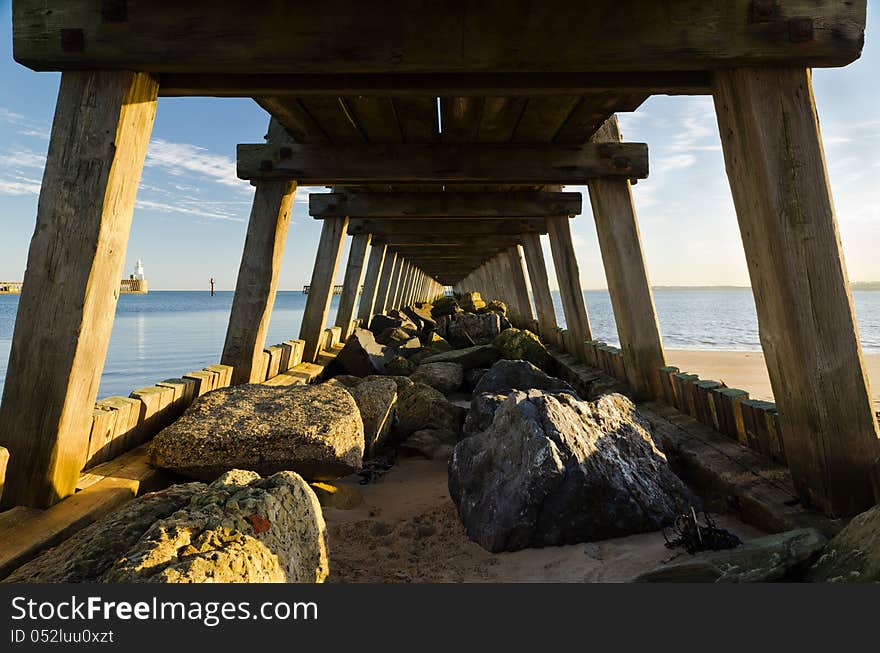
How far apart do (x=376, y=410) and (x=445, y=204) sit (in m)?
5.70

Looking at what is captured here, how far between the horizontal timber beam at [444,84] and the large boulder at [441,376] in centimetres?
545

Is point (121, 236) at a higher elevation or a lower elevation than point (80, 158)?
lower

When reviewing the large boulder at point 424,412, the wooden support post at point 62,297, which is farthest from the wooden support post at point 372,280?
the wooden support post at point 62,297

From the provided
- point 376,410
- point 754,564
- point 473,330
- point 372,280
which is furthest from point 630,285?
point 372,280

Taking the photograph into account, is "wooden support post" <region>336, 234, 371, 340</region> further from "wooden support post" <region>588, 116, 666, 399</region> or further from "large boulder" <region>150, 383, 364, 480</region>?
"large boulder" <region>150, 383, 364, 480</region>

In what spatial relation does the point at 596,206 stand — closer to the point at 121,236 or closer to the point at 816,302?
the point at 816,302

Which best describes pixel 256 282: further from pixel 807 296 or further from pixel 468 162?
pixel 807 296

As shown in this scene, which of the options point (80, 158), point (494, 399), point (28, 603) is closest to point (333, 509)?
point (494, 399)

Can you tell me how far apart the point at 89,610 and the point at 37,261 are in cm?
215

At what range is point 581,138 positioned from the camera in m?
6.98

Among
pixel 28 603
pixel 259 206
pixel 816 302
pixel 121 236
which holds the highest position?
pixel 259 206

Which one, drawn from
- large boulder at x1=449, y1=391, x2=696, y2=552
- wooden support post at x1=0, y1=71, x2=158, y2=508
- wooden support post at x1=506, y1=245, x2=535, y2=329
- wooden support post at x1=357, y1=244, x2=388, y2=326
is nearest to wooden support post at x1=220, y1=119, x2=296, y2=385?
wooden support post at x1=0, y1=71, x2=158, y2=508

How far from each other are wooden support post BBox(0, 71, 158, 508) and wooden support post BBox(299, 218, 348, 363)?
6000 millimetres

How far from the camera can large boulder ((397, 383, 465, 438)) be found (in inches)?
250
